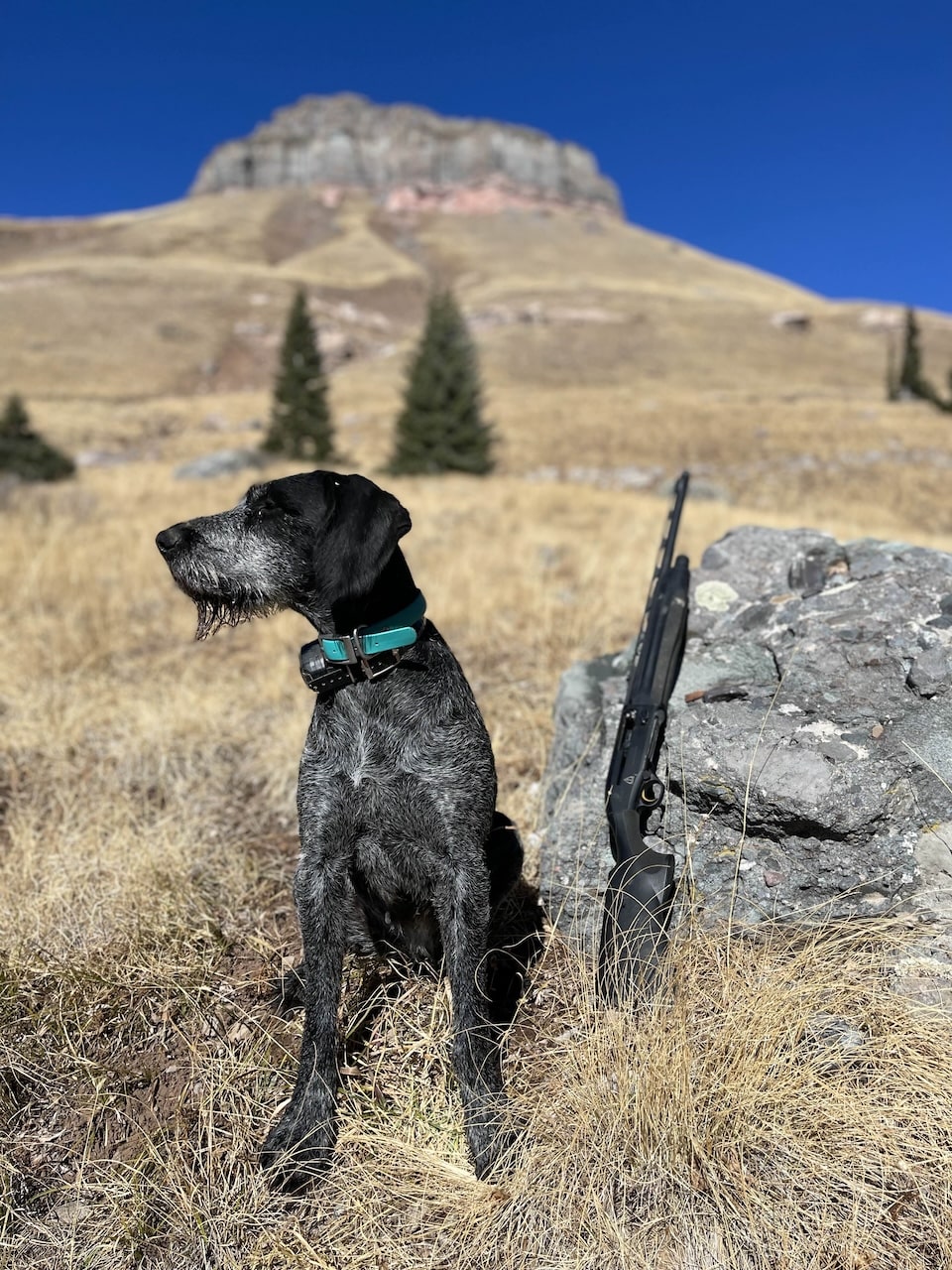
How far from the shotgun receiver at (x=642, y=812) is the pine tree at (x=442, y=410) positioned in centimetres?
2326

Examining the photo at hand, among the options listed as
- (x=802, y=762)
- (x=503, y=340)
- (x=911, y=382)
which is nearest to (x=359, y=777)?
(x=802, y=762)

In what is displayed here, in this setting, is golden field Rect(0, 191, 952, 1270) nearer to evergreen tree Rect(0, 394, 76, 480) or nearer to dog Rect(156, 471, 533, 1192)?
dog Rect(156, 471, 533, 1192)

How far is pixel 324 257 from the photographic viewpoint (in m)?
98.6

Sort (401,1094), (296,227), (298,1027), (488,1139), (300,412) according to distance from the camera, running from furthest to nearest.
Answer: (296,227), (300,412), (298,1027), (401,1094), (488,1139)

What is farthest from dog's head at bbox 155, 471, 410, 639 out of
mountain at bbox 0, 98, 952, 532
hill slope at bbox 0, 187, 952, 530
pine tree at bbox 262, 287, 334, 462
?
pine tree at bbox 262, 287, 334, 462

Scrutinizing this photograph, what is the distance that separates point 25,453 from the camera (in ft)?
74.3

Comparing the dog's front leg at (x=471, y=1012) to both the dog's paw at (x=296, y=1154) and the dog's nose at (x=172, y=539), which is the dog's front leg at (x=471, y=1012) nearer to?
the dog's paw at (x=296, y=1154)

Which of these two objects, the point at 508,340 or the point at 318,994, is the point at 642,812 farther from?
the point at 508,340

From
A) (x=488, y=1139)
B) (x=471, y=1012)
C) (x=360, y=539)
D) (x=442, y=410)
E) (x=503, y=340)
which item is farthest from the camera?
(x=503, y=340)

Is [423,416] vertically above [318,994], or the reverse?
[423,416]

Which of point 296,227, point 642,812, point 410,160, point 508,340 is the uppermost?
point 410,160

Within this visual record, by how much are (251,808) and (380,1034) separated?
6.98 feet

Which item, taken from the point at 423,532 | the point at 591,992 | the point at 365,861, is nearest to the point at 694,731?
the point at 591,992

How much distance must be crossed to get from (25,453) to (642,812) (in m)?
24.9
